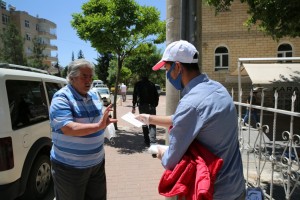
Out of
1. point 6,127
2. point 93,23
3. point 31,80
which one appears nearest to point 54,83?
point 31,80

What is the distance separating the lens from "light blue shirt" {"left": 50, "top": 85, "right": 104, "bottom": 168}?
2.63 meters

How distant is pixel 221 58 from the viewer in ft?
62.8

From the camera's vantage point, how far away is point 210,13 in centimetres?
1870

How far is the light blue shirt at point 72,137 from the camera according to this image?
8.63ft

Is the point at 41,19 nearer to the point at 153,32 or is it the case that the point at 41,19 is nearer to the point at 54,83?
the point at 153,32

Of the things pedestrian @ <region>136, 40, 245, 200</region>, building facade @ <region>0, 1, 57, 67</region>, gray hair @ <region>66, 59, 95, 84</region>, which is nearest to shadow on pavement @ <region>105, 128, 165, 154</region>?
gray hair @ <region>66, 59, 95, 84</region>

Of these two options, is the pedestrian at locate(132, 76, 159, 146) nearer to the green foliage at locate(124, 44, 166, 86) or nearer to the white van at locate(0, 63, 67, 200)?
the green foliage at locate(124, 44, 166, 86)

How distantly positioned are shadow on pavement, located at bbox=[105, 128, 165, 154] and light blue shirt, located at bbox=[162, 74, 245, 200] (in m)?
6.07

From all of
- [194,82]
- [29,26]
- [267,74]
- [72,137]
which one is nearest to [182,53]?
[194,82]

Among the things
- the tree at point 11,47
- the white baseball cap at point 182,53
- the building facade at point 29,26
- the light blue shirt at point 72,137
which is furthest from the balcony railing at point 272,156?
the building facade at point 29,26

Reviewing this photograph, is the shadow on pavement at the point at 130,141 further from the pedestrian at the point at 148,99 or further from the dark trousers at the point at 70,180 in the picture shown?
the dark trousers at the point at 70,180

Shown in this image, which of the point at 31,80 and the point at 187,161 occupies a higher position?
the point at 31,80

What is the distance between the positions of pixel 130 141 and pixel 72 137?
21.3ft

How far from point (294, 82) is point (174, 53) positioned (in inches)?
355
